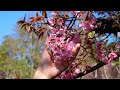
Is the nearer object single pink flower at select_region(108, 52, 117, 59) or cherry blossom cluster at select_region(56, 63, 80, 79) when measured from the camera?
cherry blossom cluster at select_region(56, 63, 80, 79)

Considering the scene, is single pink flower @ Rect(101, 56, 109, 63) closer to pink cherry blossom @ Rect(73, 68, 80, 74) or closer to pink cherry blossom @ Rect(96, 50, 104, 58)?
pink cherry blossom @ Rect(96, 50, 104, 58)

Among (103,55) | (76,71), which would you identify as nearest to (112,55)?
(103,55)

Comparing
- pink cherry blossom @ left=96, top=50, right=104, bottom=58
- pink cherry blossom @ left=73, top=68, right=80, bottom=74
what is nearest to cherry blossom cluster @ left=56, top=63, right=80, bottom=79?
pink cherry blossom @ left=73, top=68, right=80, bottom=74

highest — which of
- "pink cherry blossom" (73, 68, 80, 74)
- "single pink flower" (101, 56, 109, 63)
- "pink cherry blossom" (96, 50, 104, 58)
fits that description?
"pink cherry blossom" (96, 50, 104, 58)

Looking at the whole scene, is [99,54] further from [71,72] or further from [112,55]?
[71,72]

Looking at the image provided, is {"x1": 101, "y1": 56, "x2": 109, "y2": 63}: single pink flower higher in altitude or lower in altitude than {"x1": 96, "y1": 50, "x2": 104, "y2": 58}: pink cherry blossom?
lower

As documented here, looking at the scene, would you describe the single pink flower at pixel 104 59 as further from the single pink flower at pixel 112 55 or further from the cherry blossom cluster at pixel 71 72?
the cherry blossom cluster at pixel 71 72

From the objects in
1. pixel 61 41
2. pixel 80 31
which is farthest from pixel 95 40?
pixel 61 41

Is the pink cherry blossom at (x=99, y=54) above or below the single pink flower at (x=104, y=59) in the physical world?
above

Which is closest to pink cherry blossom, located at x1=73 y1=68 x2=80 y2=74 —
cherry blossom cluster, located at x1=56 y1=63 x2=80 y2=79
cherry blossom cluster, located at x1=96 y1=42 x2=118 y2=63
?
cherry blossom cluster, located at x1=56 y1=63 x2=80 y2=79


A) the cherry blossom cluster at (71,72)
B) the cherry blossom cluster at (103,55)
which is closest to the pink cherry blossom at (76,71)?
the cherry blossom cluster at (71,72)
